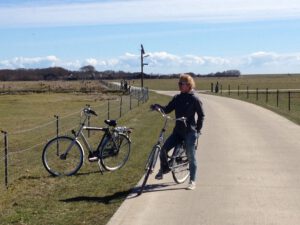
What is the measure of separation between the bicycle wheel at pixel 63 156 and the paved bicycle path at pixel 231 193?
5.67ft

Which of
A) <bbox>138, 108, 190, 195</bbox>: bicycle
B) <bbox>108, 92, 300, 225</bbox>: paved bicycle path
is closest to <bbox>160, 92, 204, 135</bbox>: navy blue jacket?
<bbox>138, 108, 190, 195</bbox>: bicycle

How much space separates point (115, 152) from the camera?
10664 mm

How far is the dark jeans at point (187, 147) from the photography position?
28.8 ft

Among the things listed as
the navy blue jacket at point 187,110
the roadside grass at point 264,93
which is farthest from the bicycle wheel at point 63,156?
the roadside grass at point 264,93

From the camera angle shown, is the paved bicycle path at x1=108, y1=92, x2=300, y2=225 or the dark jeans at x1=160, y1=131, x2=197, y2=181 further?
the dark jeans at x1=160, y1=131, x2=197, y2=181

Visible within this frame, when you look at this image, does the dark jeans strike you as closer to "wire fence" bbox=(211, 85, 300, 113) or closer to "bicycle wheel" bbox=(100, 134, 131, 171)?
"bicycle wheel" bbox=(100, 134, 131, 171)

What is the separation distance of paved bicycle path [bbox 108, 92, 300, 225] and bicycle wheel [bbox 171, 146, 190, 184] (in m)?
0.19

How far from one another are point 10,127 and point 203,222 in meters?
19.8

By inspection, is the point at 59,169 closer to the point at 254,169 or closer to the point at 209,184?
the point at 209,184

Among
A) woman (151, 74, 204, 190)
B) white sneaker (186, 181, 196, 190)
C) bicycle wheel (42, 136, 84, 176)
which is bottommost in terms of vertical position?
white sneaker (186, 181, 196, 190)

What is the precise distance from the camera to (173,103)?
8844 mm

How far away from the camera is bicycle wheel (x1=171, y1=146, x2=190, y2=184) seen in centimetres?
899

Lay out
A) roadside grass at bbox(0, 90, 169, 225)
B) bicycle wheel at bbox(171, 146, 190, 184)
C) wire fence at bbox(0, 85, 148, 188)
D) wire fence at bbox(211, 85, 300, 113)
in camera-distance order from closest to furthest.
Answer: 1. roadside grass at bbox(0, 90, 169, 225)
2. bicycle wheel at bbox(171, 146, 190, 184)
3. wire fence at bbox(0, 85, 148, 188)
4. wire fence at bbox(211, 85, 300, 113)

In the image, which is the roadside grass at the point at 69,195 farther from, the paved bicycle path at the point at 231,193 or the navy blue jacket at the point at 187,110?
the navy blue jacket at the point at 187,110
